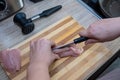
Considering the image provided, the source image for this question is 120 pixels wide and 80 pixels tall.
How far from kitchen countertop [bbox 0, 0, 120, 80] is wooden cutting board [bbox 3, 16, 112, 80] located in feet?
0.11

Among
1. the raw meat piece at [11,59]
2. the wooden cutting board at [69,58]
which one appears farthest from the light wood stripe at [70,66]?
the raw meat piece at [11,59]

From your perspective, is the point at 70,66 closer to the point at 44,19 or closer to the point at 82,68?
the point at 82,68

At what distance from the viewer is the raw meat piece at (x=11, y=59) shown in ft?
2.31

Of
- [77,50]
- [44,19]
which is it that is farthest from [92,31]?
[44,19]

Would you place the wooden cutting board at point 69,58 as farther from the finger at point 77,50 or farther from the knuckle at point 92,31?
the knuckle at point 92,31

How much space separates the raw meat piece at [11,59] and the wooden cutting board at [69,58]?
2cm

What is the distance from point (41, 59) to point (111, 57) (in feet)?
0.84

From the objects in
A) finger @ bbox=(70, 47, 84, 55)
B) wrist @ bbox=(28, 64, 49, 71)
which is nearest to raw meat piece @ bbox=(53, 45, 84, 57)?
finger @ bbox=(70, 47, 84, 55)

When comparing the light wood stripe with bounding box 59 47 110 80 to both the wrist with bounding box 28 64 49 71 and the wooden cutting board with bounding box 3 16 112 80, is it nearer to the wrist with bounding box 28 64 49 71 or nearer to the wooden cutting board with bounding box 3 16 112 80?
the wooden cutting board with bounding box 3 16 112 80

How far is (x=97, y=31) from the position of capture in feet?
2.02

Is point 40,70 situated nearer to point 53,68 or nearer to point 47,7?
point 53,68

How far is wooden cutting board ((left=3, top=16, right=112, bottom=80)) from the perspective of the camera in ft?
2.32

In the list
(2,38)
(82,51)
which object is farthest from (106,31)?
(2,38)

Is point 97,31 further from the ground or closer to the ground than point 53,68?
further from the ground
